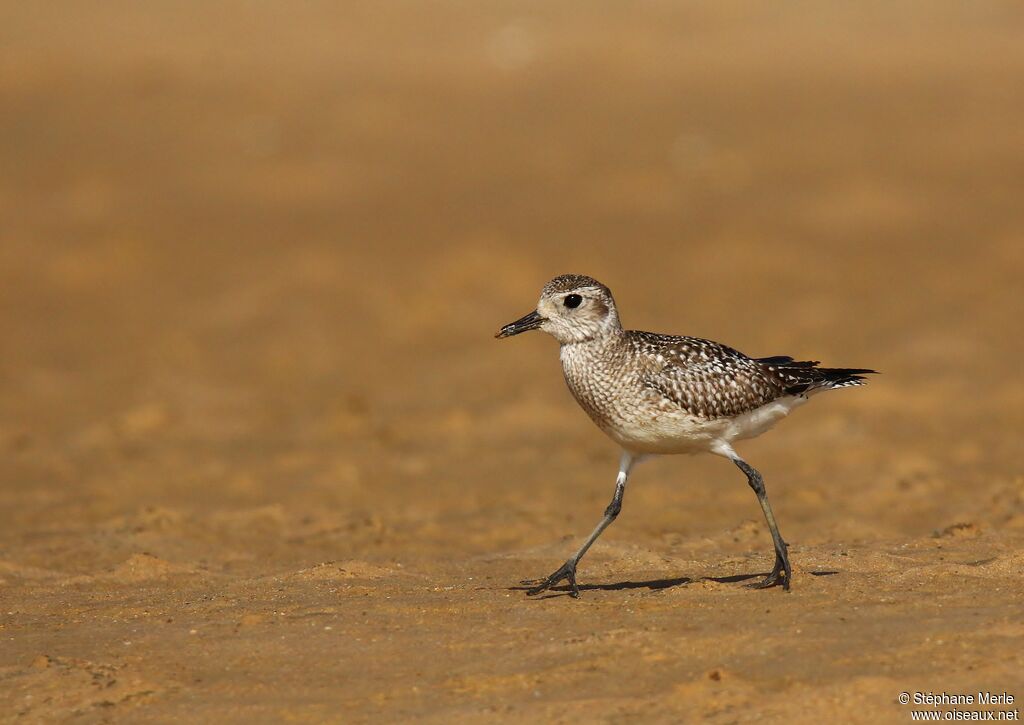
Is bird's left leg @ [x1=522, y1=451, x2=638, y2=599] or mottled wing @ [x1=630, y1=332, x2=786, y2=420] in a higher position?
mottled wing @ [x1=630, y1=332, x2=786, y2=420]

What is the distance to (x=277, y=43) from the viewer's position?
95.0 ft

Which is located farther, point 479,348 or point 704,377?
point 479,348

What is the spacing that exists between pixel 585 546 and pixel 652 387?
1.07 m

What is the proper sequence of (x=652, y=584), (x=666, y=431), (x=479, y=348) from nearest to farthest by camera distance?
(x=666, y=431)
(x=652, y=584)
(x=479, y=348)

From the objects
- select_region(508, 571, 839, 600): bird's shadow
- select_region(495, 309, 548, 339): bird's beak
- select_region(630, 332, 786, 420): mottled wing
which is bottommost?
select_region(508, 571, 839, 600): bird's shadow

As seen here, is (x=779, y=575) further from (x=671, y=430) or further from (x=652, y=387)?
(x=652, y=387)

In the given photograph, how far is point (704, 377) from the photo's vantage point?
30.1 feet

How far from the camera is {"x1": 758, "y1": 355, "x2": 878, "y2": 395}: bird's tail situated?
381 inches

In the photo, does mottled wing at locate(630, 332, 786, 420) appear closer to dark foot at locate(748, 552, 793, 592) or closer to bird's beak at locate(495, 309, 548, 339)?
bird's beak at locate(495, 309, 548, 339)

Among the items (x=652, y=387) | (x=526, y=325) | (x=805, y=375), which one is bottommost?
(x=652, y=387)

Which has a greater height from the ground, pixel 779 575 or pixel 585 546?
pixel 585 546

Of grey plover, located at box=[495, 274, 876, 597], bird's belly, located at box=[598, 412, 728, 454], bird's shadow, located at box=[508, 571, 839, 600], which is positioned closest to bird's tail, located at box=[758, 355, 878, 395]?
grey plover, located at box=[495, 274, 876, 597]

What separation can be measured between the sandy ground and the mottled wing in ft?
3.68

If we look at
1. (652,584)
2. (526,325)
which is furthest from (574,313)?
(652,584)
